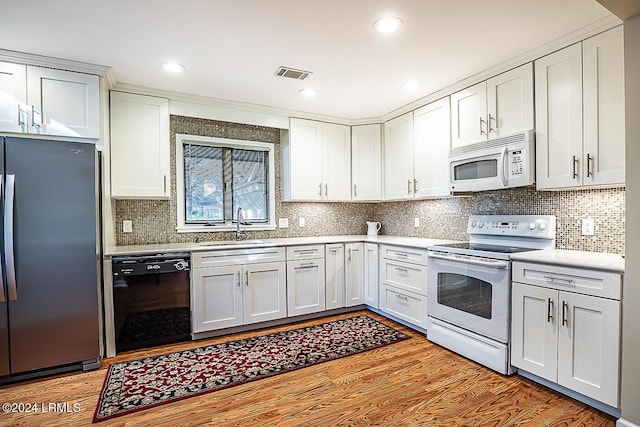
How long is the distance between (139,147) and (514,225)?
143 inches

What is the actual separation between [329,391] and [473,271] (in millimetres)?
1470

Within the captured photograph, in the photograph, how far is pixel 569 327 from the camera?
2.05 metres

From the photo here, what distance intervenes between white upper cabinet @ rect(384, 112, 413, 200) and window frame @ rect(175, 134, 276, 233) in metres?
1.48

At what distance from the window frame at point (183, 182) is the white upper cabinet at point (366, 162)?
1.09m

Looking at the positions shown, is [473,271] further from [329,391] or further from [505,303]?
[329,391]

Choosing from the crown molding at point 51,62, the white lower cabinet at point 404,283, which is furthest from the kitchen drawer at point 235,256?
the crown molding at point 51,62

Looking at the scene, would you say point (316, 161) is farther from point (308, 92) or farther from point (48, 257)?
point (48, 257)

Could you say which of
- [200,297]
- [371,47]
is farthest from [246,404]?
[371,47]

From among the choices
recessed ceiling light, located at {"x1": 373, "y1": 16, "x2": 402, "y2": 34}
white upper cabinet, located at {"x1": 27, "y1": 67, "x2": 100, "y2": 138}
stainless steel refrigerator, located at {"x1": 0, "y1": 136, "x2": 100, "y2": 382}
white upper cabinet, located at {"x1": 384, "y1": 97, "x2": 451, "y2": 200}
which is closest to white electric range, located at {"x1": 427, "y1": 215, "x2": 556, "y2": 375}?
white upper cabinet, located at {"x1": 384, "y1": 97, "x2": 451, "y2": 200}

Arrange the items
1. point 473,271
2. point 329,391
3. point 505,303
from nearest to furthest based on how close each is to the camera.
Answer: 1. point 329,391
2. point 505,303
3. point 473,271

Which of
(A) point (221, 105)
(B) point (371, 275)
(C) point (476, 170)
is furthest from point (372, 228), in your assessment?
(A) point (221, 105)

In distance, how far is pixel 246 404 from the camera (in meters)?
2.11

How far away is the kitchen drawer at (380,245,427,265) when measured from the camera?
126 inches

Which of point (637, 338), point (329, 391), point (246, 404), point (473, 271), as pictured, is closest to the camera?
point (637, 338)
